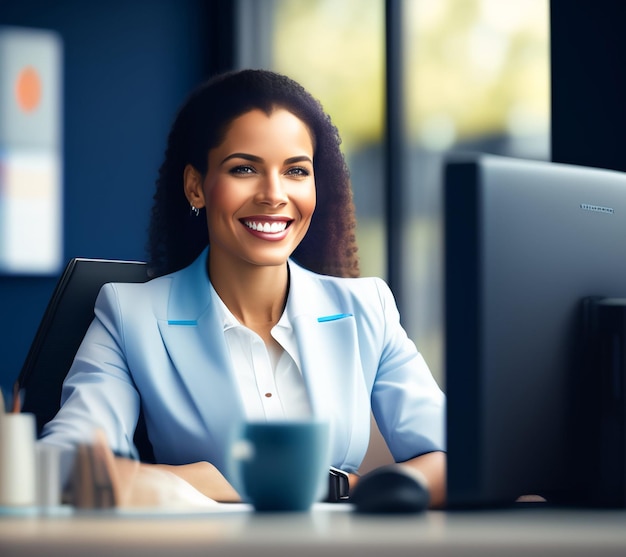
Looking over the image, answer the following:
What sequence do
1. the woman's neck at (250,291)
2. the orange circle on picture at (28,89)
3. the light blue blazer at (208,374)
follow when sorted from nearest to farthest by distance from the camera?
the light blue blazer at (208,374) → the woman's neck at (250,291) → the orange circle on picture at (28,89)

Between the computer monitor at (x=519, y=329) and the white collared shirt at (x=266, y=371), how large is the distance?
80 centimetres

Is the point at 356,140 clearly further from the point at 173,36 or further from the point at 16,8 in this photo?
the point at 16,8

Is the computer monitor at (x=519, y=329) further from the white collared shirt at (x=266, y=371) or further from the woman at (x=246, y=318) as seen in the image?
the white collared shirt at (x=266, y=371)

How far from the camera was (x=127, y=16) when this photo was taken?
15.5ft

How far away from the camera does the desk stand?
739 millimetres

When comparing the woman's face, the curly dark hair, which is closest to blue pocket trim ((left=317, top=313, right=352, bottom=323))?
the woman's face

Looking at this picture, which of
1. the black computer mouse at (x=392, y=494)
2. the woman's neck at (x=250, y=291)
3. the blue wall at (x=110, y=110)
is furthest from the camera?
the blue wall at (x=110, y=110)

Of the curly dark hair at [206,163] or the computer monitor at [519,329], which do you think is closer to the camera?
the computer monitor at [519,329]

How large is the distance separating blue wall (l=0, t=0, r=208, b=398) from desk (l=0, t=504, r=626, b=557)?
368 cm

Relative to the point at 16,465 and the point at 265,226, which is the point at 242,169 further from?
the point at 16,465

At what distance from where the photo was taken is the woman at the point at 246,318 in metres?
1.79

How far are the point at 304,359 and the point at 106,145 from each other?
2.98m

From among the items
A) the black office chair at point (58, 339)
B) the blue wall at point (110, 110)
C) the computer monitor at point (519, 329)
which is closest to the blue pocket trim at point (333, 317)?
the black office chair at point (58, 339)

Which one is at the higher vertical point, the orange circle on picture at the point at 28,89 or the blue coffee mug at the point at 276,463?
the orange circle on picture at the point at 28,89
